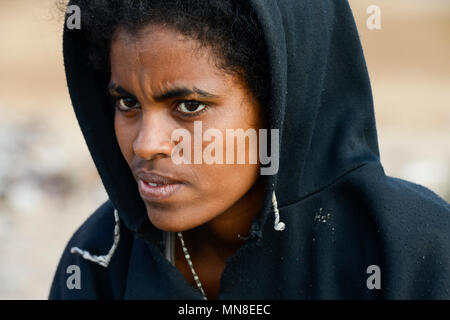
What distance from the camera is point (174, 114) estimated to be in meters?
1.95

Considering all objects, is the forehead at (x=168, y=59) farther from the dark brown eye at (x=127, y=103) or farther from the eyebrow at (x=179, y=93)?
the dark brown eye at (x=127, y=103)

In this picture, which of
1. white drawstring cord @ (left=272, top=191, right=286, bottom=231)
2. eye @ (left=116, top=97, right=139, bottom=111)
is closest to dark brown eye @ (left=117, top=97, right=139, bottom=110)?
eye @ (left=116, top=97, right=139, bottom=111)

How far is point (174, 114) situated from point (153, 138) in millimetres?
104

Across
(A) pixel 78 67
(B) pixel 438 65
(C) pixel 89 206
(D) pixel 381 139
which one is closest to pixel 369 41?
(B) pixel 438 65

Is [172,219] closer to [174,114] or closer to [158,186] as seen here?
[158,186]

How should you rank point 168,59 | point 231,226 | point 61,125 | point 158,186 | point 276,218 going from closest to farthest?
point 168,59, point 158,186, point 276,218, point 231,226, point 61,125


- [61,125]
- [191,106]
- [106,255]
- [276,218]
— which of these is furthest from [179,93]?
[61,125]

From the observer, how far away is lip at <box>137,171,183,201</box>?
1969 millimetres

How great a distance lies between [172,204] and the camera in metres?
1.99

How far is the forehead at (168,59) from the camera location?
186 centimetres

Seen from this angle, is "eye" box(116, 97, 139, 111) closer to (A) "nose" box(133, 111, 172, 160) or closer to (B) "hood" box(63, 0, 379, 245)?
(A) "nose" box(133, 111, 172, 160)

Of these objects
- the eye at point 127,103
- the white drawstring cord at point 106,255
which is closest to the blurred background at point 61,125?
the eye at point 127,103

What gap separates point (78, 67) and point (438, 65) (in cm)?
860

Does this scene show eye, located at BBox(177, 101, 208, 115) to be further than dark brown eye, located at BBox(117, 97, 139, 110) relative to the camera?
No
